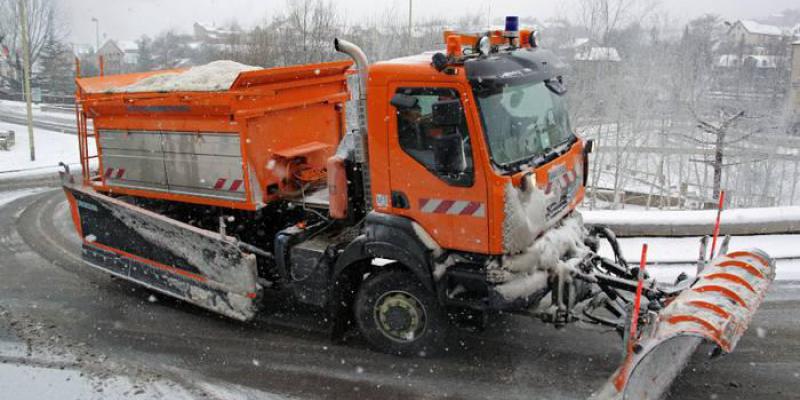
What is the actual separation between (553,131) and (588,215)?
393 centimetres

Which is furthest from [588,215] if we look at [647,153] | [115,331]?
[647,153]

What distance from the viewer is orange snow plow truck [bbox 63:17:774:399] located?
4.88 meters

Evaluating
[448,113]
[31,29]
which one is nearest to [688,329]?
[448,113]

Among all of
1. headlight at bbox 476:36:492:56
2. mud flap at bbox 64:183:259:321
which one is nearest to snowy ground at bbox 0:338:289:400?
mud flap at bbox 64:183:259:321

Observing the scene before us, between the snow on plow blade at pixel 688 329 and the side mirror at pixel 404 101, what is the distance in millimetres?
2390

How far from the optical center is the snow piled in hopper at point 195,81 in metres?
6.68

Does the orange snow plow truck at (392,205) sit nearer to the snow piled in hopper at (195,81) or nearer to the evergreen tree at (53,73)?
the snow piled in hopper at (195,81)

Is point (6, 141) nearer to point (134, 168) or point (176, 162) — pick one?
point (134, 168)

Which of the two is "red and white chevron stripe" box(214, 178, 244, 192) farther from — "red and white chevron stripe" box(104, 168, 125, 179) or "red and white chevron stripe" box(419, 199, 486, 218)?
"red and white chevron stripe" box(419, 199, 486, 218)

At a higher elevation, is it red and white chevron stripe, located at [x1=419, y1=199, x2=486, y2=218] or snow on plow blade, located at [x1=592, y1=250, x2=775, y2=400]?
red and white chevron stripe, located at [x1=419, y1=199, x2=486, y2=218]

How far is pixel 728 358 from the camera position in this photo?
5.50 meters

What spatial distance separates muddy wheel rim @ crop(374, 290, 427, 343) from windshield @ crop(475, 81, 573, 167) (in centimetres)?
151

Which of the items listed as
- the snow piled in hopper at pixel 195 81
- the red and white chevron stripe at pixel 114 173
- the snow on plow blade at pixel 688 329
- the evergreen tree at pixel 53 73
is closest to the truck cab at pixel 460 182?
the snow on plow blade at pixel 688 329

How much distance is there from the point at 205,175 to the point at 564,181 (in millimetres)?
3740
